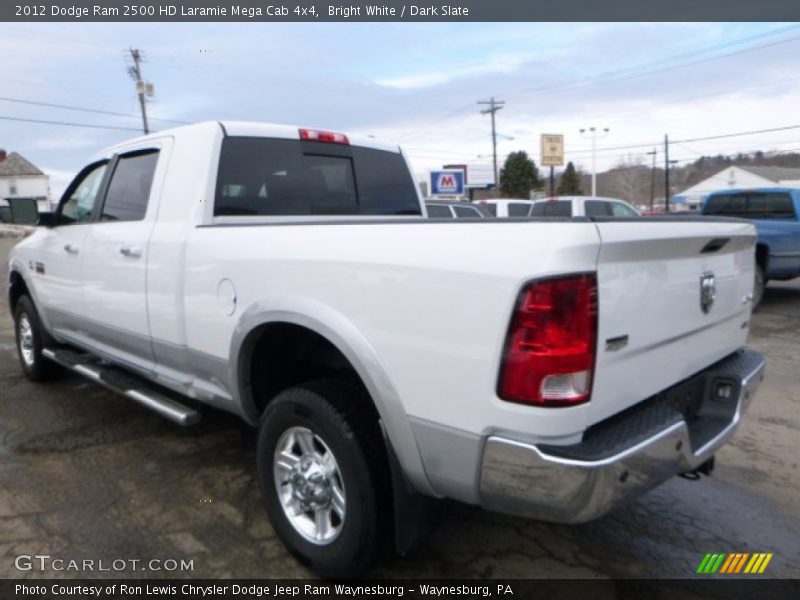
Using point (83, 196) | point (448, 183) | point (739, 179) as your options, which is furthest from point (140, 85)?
point (739, 179)

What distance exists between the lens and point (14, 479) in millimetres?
3693

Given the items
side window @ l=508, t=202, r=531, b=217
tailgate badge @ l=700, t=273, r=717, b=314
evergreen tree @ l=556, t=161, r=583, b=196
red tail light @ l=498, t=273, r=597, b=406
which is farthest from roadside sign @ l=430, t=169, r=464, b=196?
evergreen tree @ l=556, t=161, r=583, b=196

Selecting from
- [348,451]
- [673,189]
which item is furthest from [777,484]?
[673,189]

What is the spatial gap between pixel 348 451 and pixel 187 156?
1.97 metres

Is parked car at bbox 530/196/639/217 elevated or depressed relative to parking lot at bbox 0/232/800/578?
elevated

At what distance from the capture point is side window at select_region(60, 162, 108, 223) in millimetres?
4359

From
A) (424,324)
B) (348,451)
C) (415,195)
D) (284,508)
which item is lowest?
(284,508)

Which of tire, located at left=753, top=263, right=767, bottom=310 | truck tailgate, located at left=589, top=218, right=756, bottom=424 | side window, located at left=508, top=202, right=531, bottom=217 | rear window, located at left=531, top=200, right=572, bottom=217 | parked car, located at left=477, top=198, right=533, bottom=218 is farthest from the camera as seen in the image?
side window, located at left=508, top=202, right=531, bottom=217

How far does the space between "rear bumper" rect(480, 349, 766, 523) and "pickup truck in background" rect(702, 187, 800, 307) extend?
8060 mm

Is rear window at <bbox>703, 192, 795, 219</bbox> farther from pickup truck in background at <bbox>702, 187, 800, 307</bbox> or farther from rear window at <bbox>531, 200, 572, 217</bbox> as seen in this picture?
rear window at <bbox>531, 200, 572, 217</bbox>

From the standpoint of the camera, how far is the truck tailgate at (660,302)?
202cm

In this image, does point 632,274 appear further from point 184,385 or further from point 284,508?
point 184,385

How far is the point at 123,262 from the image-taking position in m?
3.65

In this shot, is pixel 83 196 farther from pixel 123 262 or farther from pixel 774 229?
pixel 774 229
